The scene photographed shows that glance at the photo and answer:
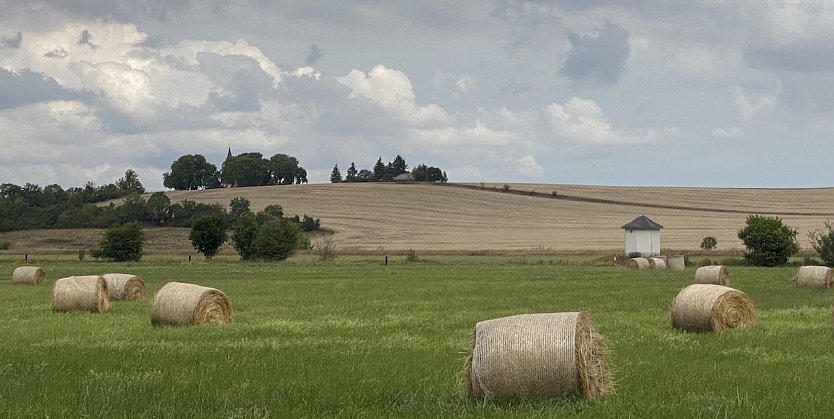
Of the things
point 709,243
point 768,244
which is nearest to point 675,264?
point 768,244

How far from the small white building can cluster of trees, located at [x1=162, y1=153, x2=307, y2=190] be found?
87968 mm

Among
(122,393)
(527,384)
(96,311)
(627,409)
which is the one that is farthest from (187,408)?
(96,311)

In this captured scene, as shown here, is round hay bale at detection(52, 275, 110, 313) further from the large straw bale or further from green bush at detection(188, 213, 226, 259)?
green bush at detection(188, 213, 226, 259)

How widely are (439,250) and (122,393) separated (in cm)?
7556

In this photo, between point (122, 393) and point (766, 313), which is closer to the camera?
point (122, 393)

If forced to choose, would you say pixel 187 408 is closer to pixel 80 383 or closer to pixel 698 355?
pixel 80 383

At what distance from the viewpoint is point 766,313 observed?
973 inches

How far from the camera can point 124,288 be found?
103 ft

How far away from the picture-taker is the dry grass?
92.9 meters

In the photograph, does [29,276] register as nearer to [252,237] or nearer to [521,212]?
[252,237]

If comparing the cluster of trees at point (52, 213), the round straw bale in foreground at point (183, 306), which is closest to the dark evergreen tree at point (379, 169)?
the cluster of trees at point (52, 213)

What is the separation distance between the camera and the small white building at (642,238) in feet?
267

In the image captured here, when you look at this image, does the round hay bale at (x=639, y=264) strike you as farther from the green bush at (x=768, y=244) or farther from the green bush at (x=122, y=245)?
the green bush at (x=122, y=245)

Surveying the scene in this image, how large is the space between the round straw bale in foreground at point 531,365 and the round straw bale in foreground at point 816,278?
2748 cm
